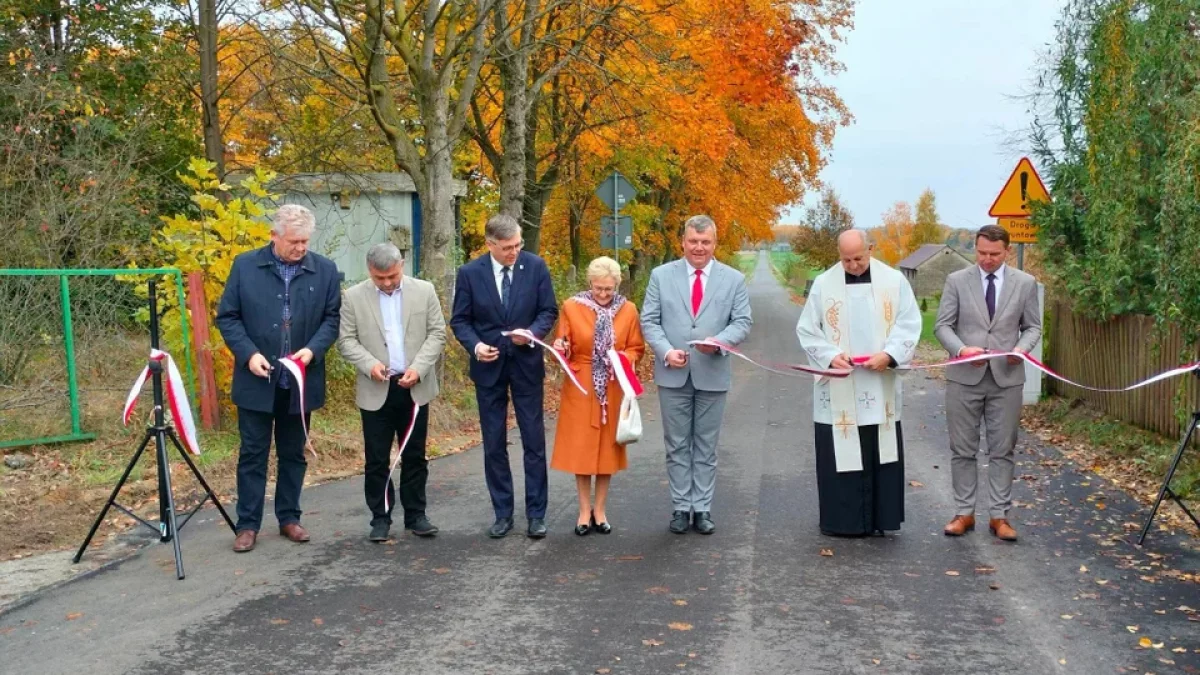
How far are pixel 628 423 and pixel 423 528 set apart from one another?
4.99ft

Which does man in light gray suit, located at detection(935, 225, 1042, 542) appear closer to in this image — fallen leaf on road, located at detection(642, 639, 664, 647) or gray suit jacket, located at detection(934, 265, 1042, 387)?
gray suit jacket, located at detection(934, 265, 1042, 387)

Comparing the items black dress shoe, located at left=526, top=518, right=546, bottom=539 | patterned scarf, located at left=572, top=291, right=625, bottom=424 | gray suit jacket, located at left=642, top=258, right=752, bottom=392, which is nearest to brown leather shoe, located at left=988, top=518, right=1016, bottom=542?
gray suit jacket, located at left=642, top=258, right=752, bottom=392

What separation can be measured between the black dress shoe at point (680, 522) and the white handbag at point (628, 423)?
652 millimetres

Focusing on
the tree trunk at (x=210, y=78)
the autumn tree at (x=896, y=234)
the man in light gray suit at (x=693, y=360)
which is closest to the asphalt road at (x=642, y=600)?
the man in light gray suit at (x=693, y=360)

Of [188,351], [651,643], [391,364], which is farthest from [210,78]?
[651,643]

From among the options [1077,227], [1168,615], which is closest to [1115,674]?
[1168,615]

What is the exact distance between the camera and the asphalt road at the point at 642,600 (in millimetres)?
5289

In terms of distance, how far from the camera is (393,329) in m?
7.58

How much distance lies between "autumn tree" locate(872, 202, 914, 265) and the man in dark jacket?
102742mm

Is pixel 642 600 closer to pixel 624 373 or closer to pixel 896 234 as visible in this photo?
pixel 624 373

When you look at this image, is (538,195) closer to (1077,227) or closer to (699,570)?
(1077,227)

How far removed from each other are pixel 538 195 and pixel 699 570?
57.1 feet

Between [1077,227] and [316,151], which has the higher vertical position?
[316,151]

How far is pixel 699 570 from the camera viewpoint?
22.2 ft
